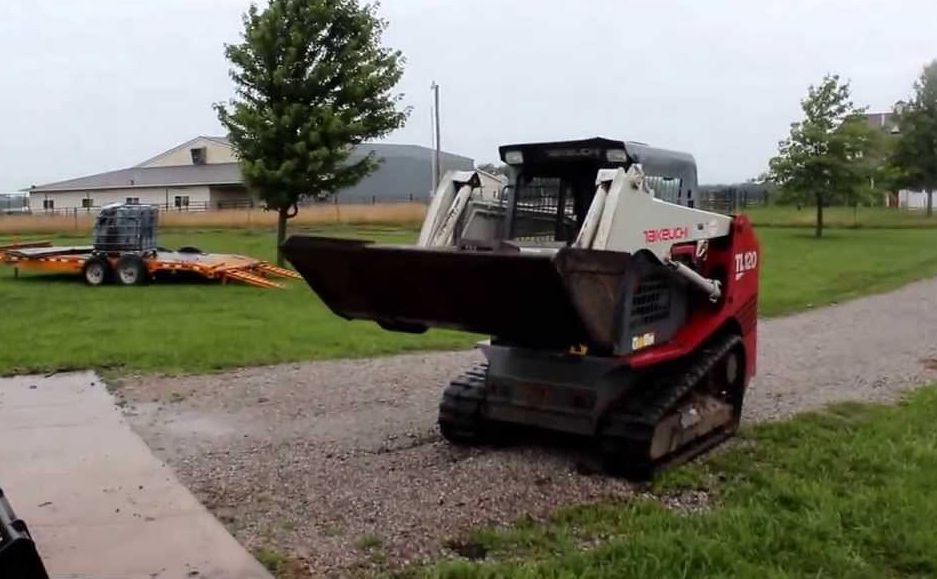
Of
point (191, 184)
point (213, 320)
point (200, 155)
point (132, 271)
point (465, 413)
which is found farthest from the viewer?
point (200, 155)

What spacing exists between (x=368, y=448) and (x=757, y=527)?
10.2ft

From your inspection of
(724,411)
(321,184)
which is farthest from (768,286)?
(724,411)

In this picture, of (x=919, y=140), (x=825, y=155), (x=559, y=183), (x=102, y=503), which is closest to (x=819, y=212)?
(x=825, y=155)

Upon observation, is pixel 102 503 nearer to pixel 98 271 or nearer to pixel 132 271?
pixel 132 271

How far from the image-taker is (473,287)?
615cm

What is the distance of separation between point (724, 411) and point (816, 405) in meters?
1.84

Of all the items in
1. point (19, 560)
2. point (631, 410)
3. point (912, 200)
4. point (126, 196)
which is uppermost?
point (126, 196)

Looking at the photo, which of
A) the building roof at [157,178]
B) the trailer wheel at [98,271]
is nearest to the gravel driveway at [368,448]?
the trailer wheel at [98,271]

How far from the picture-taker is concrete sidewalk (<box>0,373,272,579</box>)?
5.20 metres

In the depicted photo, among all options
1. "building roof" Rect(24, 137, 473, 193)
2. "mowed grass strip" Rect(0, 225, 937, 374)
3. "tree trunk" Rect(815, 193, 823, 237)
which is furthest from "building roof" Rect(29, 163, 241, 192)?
"mowed grass strip" Rect(0, 225, 937, 374)

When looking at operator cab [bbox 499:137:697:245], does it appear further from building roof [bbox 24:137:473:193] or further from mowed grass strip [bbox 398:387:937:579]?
building roof [bbox 24:137:473:193]

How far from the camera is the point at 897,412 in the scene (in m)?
8.52

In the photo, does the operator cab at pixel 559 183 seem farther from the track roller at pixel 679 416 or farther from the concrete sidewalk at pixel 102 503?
the concrete sidewalk at pixel 102 503

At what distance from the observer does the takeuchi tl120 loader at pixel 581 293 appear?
604 centimetres
